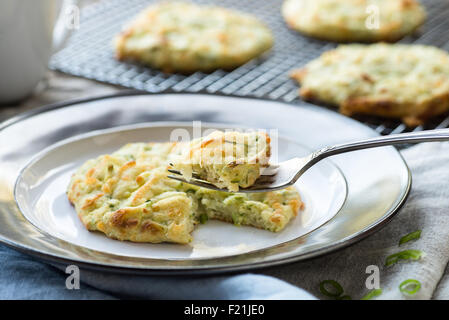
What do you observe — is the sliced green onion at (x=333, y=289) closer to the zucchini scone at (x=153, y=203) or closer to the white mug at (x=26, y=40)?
the zucchini scone at (x=153, y=203)

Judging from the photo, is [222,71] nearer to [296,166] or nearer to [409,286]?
[296,166]

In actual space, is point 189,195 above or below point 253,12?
above

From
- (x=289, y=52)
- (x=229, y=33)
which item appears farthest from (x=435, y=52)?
(x=229, y=33)

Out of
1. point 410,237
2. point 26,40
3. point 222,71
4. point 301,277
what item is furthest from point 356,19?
point 301,277

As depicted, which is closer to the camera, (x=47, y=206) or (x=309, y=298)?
(x=309, y=298)

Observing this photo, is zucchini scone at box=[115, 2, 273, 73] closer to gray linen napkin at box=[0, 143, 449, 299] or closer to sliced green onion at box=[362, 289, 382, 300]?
gray linen napkin at box=[0, 143, 449, 299]

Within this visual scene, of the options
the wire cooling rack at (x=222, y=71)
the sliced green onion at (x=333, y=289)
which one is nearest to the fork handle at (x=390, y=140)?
the sliced green onion at (x=333, y=289)

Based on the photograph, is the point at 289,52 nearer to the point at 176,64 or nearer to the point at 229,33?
the point at 229,33
